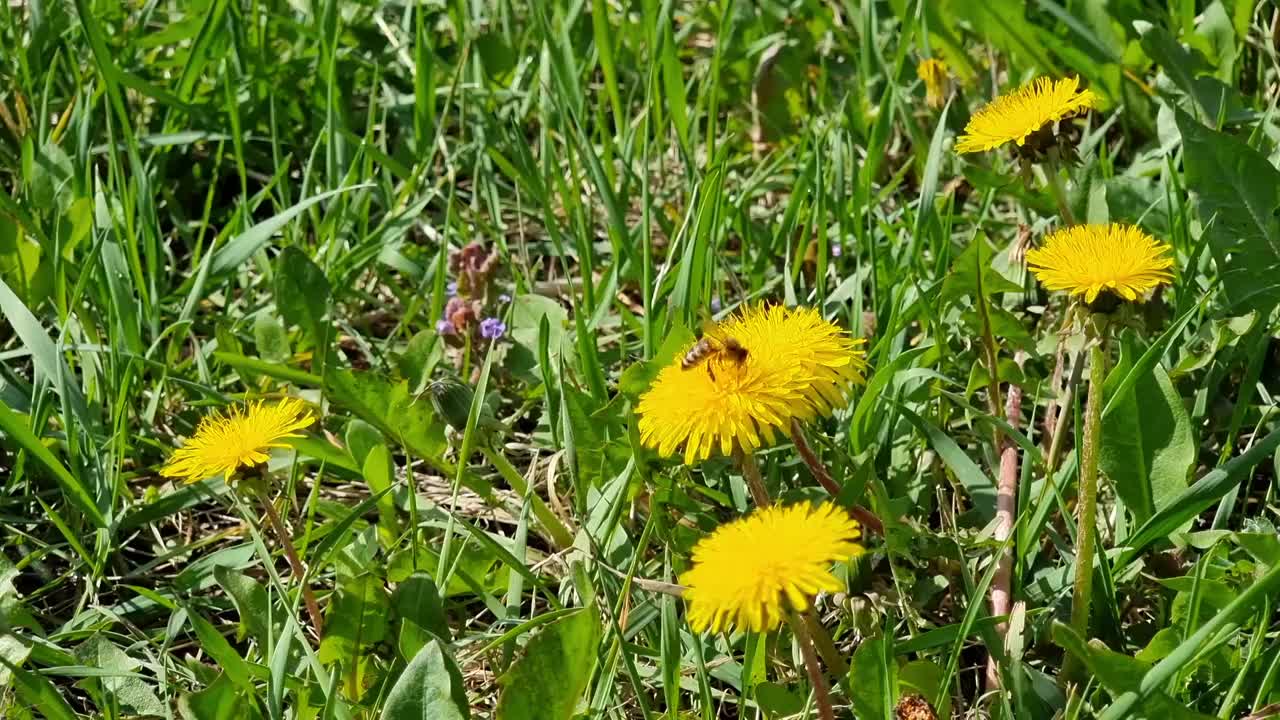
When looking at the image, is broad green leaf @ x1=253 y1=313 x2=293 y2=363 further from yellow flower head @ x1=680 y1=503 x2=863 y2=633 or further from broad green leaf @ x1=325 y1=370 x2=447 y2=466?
yellow flower head @ x1=680 y1=503 x2=863 y2=633

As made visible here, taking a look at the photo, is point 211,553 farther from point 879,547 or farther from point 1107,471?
point 1107,471

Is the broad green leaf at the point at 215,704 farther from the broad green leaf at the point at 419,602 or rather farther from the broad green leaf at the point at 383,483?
the broad green leaf at the point at 383,483

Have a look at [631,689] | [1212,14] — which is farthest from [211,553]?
[1212,14]

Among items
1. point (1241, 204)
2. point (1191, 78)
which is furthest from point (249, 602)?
point (1191, 78)

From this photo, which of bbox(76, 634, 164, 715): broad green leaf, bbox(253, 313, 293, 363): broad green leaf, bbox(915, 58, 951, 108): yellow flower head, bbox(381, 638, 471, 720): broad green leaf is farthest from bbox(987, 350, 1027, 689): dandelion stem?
bbox(253, 313, 293, 363): broad green leaf

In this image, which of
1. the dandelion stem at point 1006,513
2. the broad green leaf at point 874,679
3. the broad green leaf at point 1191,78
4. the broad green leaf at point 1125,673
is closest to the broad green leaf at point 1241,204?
the dandelion stem at point 1006,513

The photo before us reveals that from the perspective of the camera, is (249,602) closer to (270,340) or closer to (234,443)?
(234,443)
